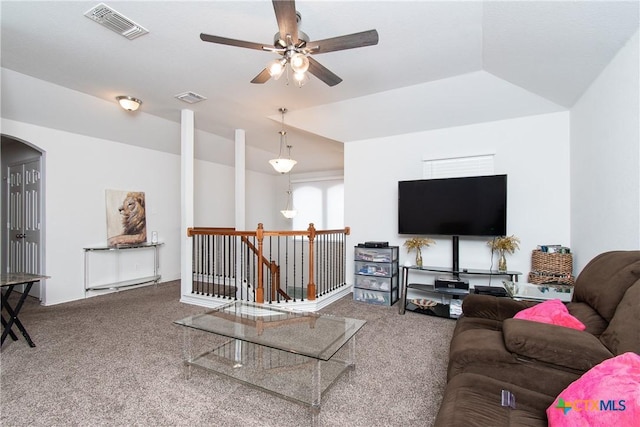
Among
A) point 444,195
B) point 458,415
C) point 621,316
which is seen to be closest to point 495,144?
point 444,195

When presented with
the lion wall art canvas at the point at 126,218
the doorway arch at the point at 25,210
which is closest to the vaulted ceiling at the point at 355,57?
the doorway arch at the point at 25,210

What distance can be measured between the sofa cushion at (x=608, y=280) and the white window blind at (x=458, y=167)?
2.19m

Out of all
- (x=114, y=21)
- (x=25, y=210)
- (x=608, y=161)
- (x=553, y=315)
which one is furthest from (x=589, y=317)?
(x=25, y=210)

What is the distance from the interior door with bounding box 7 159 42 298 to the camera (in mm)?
4418

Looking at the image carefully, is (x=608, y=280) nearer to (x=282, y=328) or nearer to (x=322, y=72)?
(x=282, y=328)

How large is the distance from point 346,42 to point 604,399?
2.24m

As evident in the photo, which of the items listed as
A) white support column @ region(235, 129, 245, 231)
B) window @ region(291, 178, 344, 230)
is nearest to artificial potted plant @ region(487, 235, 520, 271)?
white support column @ region(235, 129, 245, 231)

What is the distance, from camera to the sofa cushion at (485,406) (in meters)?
1.13

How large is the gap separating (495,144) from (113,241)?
607 centimetres

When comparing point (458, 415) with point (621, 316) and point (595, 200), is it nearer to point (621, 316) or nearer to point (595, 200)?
point (621, 316)

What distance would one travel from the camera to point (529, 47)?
8.32ft

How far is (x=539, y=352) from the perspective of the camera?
5.08 ft

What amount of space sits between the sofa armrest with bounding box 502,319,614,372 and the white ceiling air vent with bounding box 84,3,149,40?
3.61m

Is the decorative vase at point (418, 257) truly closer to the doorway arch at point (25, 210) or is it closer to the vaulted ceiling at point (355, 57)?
the vaulted ceiling at point (355, 57)
